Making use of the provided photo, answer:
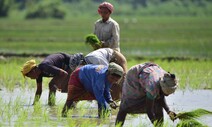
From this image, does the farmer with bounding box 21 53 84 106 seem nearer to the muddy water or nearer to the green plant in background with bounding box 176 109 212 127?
the muddy water

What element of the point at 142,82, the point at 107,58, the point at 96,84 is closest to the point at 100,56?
the point at 107,58

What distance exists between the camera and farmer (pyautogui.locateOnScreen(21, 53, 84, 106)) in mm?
10320

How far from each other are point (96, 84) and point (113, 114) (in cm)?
106

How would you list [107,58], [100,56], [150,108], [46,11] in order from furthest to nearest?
[46,11], [107,58], [100,56], [150,108]

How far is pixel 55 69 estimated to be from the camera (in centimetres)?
1040

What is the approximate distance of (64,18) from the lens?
69.2 m

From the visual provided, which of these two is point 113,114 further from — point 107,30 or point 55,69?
point 107,30

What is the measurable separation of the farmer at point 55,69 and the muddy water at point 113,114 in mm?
262

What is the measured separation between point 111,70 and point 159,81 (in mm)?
1018

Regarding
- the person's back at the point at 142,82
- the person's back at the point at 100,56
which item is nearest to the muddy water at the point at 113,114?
the person's back at the point at 142,82

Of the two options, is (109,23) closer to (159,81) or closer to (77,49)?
(159,81)

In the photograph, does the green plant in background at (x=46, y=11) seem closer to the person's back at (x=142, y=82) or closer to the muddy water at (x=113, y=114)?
the muddy water at (x=113, y=114)

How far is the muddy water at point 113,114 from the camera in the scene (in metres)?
8.79

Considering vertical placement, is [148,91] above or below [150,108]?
above
